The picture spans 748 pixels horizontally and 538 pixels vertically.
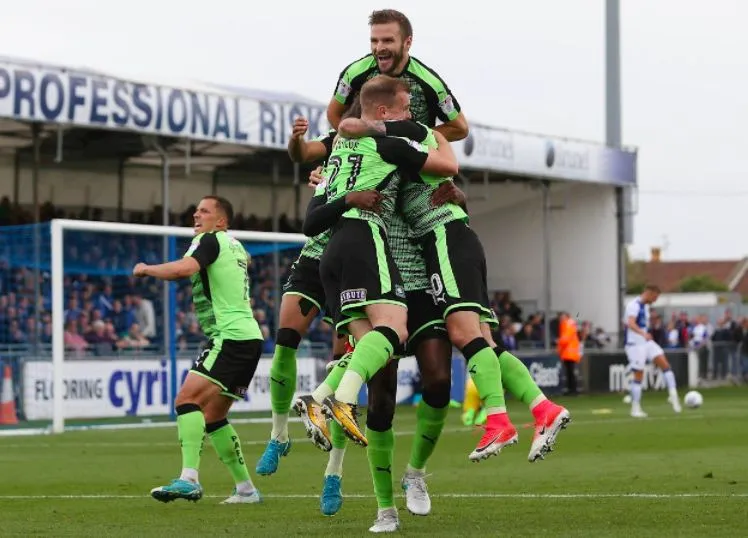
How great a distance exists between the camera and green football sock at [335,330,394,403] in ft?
27.0

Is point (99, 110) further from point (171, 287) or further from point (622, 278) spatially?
point (622, 278)

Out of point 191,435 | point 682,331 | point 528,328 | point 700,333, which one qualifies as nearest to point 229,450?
point 191,435

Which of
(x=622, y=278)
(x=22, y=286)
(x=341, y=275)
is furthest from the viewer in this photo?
(x=622, y=278)

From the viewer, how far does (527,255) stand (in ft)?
142

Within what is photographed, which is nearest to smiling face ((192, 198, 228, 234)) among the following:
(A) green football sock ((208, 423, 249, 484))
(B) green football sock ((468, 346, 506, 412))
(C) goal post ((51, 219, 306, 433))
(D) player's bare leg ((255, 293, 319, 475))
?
(D) player's bare leg ((255, 293, 319, 475))

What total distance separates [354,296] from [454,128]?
1510mm

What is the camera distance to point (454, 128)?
947 cm

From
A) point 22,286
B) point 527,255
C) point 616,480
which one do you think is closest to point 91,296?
point 22,286

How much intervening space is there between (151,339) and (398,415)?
4.40 m

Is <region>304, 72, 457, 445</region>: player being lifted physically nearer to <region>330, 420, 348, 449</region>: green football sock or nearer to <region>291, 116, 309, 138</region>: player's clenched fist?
<region>291, 116, 309, 138</region>: player's clenched fist

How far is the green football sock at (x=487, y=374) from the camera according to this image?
8.69m

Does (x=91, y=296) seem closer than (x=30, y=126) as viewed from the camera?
Yes

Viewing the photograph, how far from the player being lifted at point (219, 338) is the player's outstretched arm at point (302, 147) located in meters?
1.17

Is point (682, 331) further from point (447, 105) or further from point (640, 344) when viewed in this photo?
point (447, 105)
